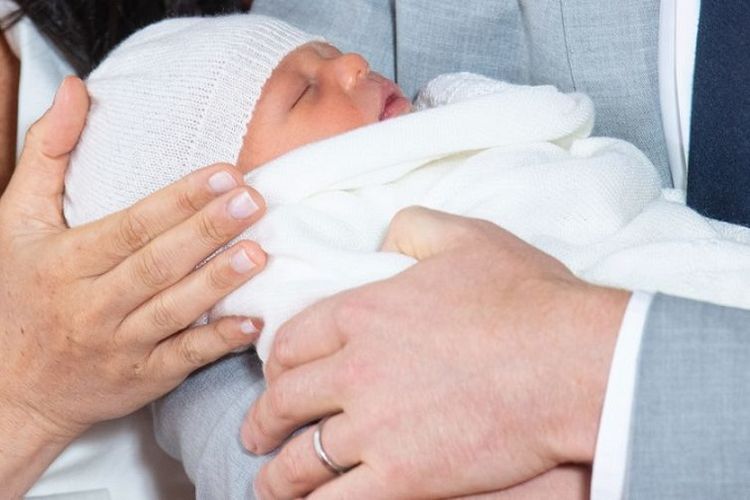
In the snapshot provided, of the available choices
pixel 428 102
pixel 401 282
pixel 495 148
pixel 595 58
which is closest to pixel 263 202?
pixel 401 282

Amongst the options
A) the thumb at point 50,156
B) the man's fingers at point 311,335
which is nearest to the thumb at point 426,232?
the man's fingers at point 311,335

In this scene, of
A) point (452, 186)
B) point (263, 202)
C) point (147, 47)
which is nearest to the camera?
point (263, 202)

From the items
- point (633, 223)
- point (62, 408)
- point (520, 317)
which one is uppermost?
point (520, 317)

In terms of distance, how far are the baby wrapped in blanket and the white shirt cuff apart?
0.23m

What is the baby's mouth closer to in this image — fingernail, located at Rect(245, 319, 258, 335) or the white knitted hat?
the white knitted hat

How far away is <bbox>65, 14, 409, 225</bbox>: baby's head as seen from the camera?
4.61ft

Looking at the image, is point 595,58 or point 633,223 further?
point 595,58

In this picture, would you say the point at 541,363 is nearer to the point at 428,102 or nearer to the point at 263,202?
the point at 263,202

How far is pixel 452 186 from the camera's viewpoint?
1.39 meters

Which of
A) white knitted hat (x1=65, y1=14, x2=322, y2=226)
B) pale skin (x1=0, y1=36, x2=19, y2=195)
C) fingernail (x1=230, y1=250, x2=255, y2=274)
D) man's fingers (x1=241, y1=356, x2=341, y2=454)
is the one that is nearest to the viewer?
man's fingers (x1=241, y1=356, x2=341, y2=454)

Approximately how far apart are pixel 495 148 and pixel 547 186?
0.11 meters

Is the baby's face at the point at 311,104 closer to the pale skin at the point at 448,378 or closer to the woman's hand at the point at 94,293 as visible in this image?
the woman's hand at the point at 94,293

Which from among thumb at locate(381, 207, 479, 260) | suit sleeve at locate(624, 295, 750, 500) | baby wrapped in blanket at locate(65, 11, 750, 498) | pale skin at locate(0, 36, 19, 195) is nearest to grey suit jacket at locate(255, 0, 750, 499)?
suit sleeve at locate(624, 295, 750, 500)

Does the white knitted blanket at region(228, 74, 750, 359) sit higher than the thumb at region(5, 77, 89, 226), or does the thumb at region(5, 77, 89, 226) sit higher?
the thumb at region(5, 77, 89, 226)
